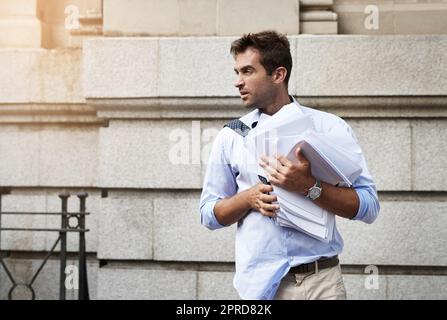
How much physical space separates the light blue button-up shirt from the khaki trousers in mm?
65

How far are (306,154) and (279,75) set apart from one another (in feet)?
2.02

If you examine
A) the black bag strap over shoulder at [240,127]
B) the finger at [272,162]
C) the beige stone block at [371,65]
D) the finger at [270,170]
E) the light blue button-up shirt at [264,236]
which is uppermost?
the beige stone block at [371,65]

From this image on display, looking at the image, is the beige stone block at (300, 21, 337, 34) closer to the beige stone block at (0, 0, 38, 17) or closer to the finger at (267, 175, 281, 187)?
the beige stone block at (0, 0, 38, 17)

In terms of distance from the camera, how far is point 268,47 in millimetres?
3480

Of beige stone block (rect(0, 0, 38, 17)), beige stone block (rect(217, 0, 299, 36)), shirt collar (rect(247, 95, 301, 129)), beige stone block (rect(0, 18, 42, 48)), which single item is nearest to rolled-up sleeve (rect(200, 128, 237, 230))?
shirt collar (rect(247, 95, 301, 129))

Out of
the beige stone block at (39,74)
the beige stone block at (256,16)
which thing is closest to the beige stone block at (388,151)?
the beige stone block at (256,16)

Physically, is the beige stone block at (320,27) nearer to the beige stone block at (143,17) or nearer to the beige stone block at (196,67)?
the beige stone block at (196,67)

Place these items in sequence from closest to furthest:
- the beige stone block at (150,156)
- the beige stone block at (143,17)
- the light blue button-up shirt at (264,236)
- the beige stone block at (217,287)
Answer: the light blue button-up shirt at (264,236) → the beige stone block at (217,287) → the beige stone block at (150,156) → the beige stone block at (143,17)

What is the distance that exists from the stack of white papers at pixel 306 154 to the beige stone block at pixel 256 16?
131 inches

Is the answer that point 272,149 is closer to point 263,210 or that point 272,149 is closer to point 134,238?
point 263,210

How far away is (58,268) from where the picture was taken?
266 inches

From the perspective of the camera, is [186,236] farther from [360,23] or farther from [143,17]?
[360,23]

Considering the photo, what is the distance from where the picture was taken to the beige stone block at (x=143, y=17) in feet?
21.2

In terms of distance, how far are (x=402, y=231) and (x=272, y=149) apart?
3.48 meters
